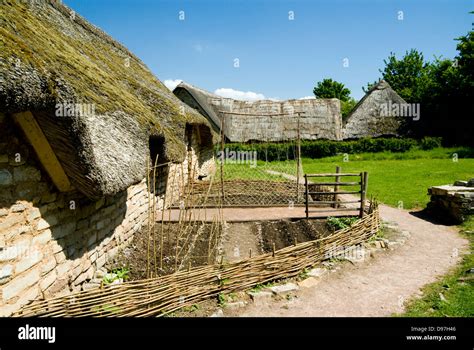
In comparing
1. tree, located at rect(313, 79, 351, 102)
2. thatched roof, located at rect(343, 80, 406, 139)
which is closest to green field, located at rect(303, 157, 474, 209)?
thatched roof, located at rect(343, 80, 406, 139)

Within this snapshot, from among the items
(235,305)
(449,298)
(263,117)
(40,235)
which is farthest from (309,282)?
(263,117)

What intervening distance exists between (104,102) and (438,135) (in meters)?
25.6

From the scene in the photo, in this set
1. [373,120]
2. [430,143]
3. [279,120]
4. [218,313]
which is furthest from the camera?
[373,120]

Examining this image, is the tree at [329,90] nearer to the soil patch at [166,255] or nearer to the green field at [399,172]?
the green field at [399,172]

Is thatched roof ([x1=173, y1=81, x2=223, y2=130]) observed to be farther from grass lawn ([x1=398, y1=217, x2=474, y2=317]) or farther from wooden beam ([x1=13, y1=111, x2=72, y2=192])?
wooden beam ([x1=13, y1=111, x2=72, y2=192])

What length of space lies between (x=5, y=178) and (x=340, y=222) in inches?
258

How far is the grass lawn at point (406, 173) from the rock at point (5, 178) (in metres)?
10.0

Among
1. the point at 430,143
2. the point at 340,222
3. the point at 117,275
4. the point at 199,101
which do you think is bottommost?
the point at 117,275

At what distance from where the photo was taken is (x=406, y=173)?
15.2m

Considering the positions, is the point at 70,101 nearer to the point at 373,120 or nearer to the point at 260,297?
the point at 260,297

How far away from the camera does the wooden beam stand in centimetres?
350

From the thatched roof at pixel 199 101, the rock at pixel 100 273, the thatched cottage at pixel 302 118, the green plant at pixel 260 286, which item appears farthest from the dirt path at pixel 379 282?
the thatched roof at pixel 199 101

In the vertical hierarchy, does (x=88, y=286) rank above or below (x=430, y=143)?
below

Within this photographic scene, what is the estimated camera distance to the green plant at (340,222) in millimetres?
7531
